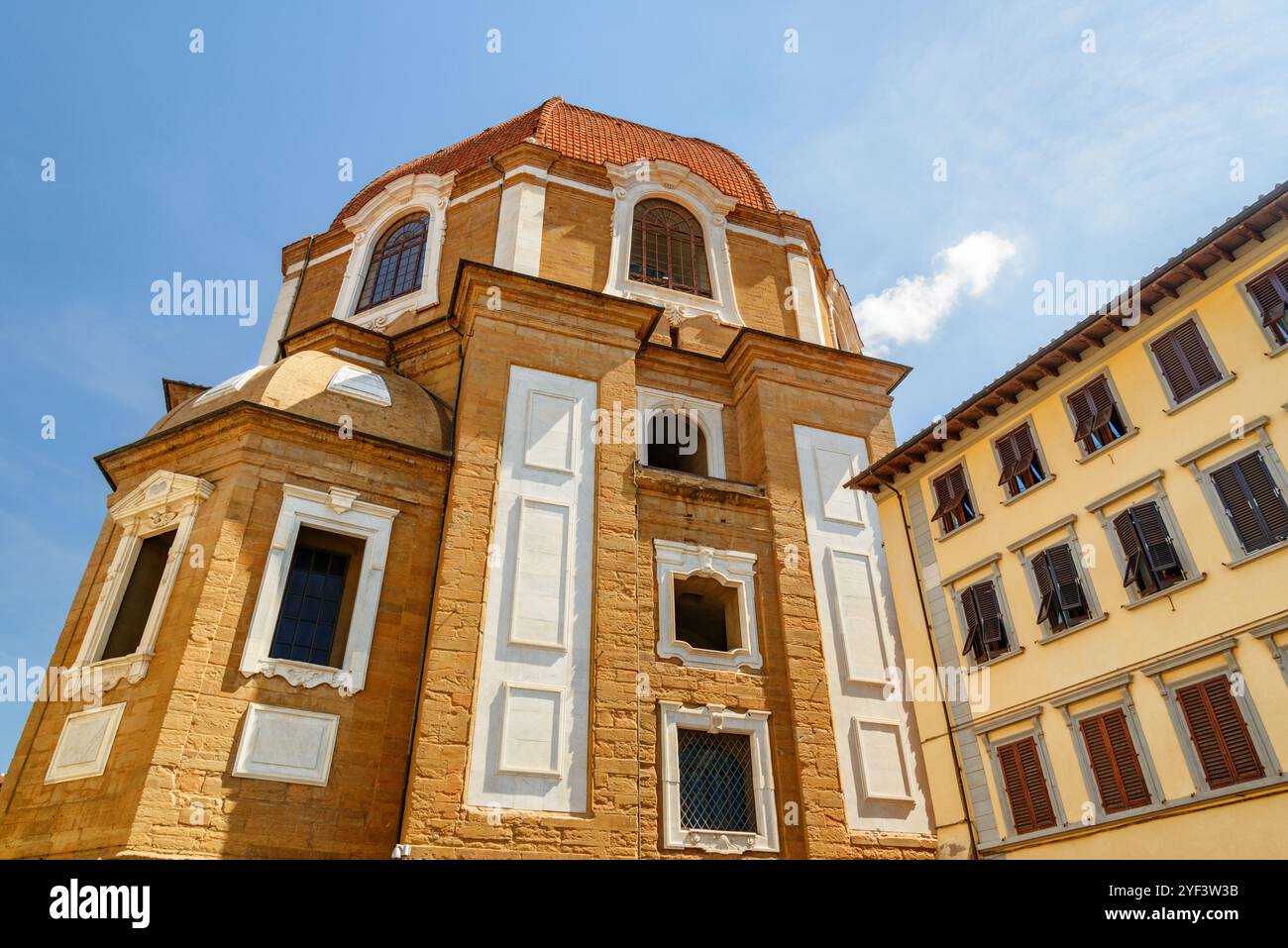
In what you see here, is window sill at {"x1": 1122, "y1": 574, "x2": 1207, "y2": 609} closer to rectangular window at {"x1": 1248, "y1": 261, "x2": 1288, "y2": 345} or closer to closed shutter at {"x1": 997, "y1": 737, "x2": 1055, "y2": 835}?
closed shutter at {"x1": 997, "y1": 737, "x2": 1055, "y2": 835}

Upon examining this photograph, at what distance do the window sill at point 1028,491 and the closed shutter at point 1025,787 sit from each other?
3.95 meters

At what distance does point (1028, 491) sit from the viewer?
14945mm

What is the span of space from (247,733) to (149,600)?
144 inches

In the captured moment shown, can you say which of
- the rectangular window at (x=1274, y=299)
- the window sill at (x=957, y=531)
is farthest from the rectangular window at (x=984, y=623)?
the rectangular window at (x=1274, y=299)

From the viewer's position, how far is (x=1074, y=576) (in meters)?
13.7

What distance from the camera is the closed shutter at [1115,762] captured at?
473 inches

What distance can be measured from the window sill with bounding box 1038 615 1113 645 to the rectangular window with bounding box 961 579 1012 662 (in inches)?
30.8

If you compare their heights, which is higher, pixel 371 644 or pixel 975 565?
pixel 975 565

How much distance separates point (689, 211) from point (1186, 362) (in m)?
13.5

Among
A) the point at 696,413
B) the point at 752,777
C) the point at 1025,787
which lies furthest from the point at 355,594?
the point at 1025,787

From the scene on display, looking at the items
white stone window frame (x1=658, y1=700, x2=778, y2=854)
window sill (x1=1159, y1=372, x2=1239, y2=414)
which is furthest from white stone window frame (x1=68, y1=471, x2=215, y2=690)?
window sill (x1=1159, y1=372, x2=1239, y2=414)
